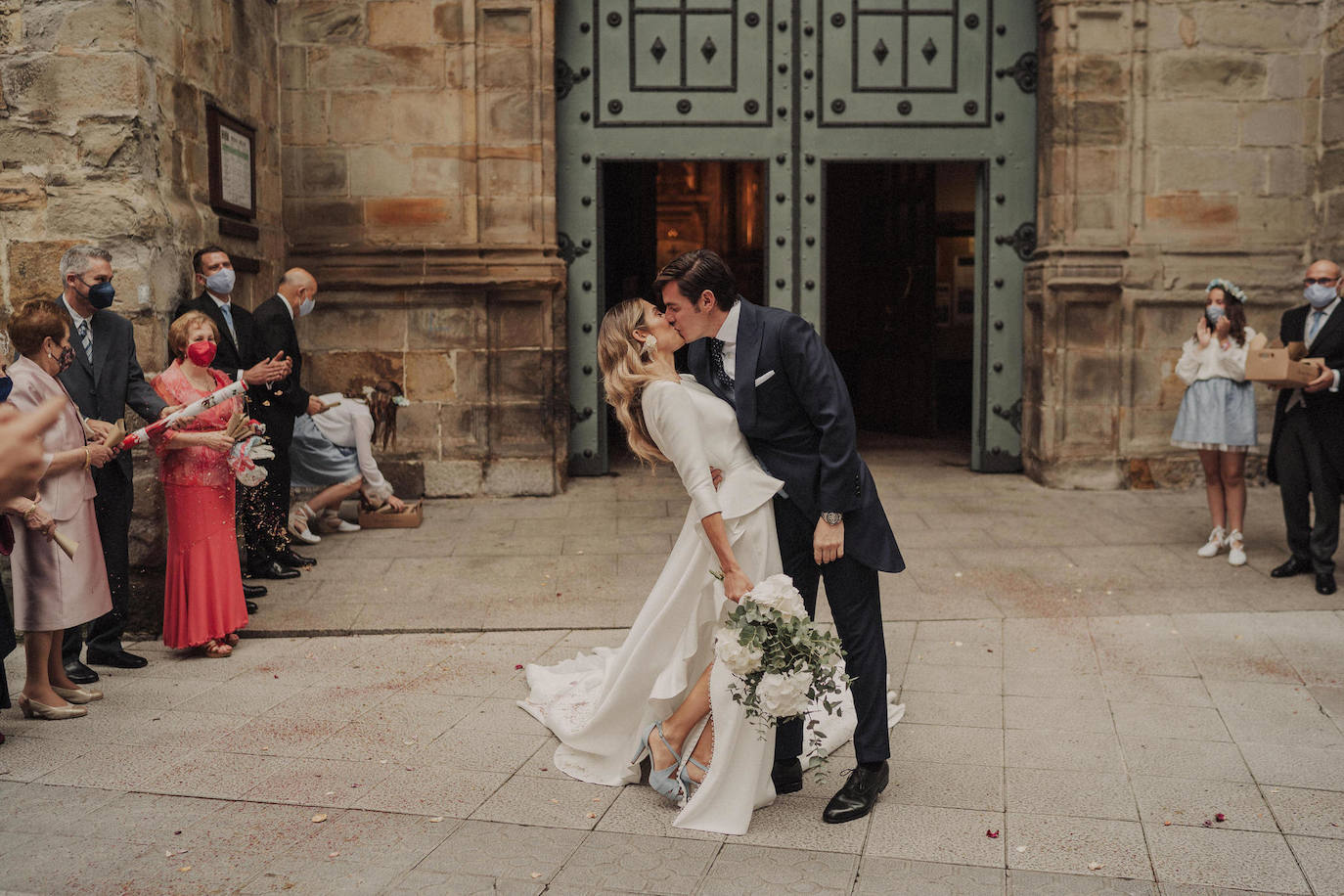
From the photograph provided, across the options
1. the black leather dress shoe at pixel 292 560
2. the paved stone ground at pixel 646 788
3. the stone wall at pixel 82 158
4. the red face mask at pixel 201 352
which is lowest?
the paved stone ground at pixel 646 788

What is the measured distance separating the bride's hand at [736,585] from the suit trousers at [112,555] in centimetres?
303

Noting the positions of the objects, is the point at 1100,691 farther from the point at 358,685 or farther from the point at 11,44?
the point at 11,44

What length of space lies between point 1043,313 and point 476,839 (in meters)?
7.05

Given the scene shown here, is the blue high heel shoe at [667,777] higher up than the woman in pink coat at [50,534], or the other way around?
the woman in pink coat at [50,534]

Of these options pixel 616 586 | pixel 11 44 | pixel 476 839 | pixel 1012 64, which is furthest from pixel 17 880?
pixel 1012 64

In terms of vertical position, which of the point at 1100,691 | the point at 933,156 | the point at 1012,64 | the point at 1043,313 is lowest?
the point at 1100,691

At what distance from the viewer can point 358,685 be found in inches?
212

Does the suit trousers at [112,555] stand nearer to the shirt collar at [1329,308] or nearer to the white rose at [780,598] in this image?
the white rose at [780,598]

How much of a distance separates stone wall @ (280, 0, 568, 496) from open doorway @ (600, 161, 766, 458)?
12.6ft

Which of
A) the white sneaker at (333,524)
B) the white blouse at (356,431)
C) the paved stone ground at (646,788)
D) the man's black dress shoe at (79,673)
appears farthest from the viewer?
the white sneaker at (333,524)

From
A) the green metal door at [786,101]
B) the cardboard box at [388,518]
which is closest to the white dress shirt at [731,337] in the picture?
the cardboard box at [388,518]

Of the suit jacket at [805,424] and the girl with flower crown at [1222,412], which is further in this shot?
the girl with flower crown at [1222,412]

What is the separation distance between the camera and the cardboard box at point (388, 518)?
8.48 meters

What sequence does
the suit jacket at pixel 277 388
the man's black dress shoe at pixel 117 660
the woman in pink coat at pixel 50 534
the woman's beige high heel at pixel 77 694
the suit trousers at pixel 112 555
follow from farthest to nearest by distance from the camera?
1. the suit jacket at pixel 277 388
2. the man's black dress shoe at pixel 117 660
3. the suit trousers at pixel 112 555
4. the woman's beige high heel at pixel 77 694
5. the woman in pink coat at pixel 50 534
